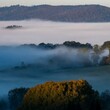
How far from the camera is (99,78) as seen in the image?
10169 cm

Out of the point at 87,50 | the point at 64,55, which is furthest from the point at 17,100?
the point at 64,55

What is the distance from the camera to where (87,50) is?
14562cm

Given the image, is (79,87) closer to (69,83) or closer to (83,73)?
(69,83)

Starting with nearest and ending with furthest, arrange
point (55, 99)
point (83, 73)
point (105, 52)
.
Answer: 1. point (55, 99)
2. point (83, 73)
3. point (105, 52)

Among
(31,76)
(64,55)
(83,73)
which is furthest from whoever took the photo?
(64,55)

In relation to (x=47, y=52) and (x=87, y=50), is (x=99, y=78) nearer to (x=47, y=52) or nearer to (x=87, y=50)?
Answer: (x=87, y=50)

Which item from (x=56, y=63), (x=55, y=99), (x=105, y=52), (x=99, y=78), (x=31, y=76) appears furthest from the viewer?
(x=56, y=63)

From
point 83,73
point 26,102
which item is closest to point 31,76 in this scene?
point 83,73

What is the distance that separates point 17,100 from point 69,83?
22.4m

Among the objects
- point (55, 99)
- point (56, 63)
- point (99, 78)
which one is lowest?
point (55, 99)

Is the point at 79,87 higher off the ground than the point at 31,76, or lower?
lower

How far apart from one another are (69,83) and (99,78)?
64497 millimetres

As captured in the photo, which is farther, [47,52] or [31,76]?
[47,52]

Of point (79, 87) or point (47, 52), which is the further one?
point (47, 52)
